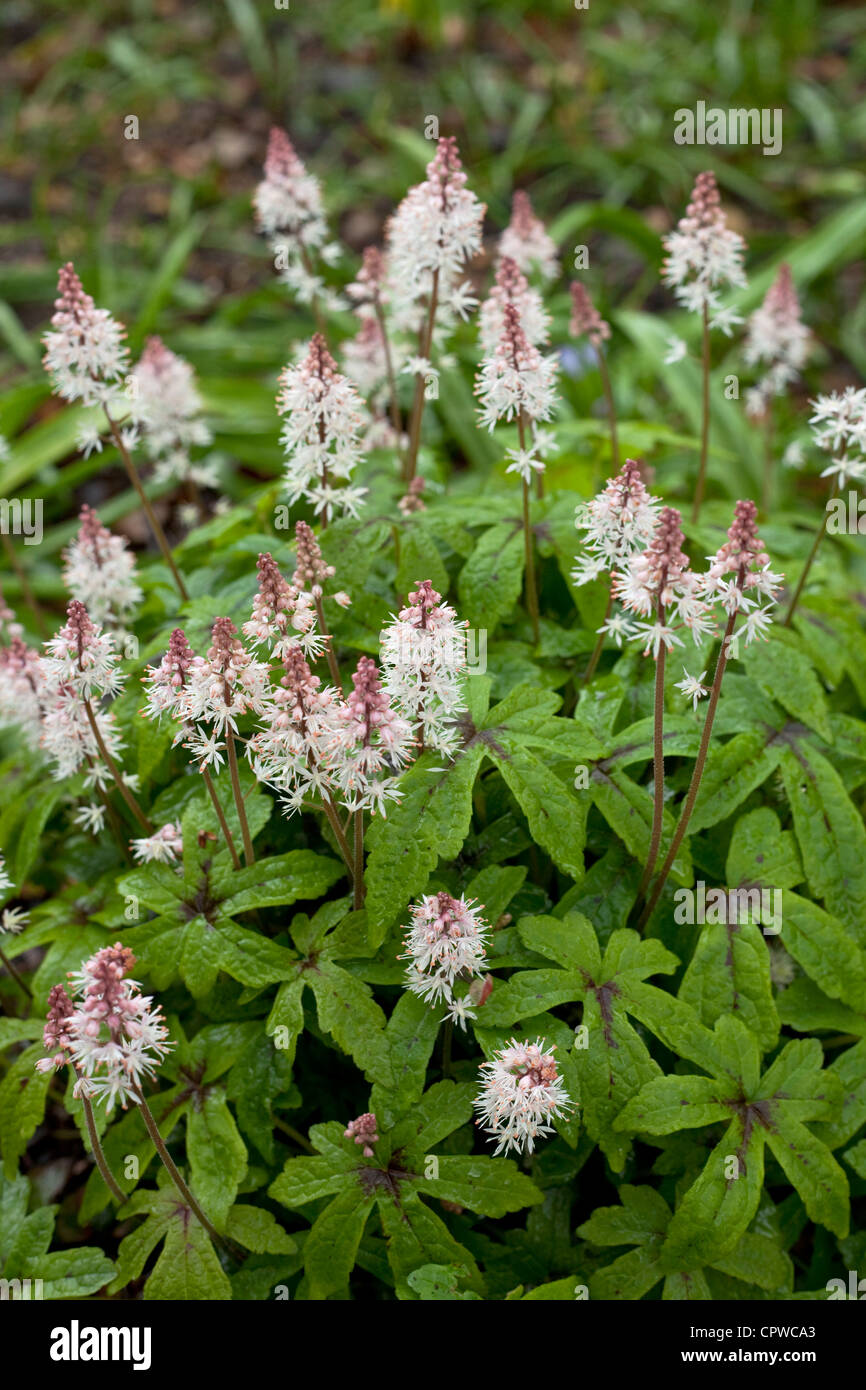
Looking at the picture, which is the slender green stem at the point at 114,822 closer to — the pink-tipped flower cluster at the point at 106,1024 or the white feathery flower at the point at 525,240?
the pink-tipped flower cluster at the point at 106,1024

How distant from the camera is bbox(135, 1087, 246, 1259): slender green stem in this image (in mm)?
2729

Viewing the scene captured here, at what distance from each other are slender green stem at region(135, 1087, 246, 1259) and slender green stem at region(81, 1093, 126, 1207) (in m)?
0.12

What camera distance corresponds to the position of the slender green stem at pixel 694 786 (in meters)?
2.76

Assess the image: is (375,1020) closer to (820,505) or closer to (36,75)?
(820,505)

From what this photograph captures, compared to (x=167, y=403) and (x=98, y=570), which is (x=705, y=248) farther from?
(x=98, y=570)

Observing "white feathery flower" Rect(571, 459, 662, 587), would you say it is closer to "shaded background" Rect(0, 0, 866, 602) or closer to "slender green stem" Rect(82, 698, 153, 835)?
"slender green stem" Rect(82, 698, 153, 835)

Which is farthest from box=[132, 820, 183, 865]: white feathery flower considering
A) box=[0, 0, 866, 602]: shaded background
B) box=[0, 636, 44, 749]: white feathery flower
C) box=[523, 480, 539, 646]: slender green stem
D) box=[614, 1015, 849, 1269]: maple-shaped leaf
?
box=[0, 0, 866, 602]: shaded background

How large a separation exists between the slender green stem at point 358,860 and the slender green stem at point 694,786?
0.78 meters

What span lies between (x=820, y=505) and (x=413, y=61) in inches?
219

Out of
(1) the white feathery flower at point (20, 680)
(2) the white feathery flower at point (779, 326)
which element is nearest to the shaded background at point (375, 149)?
(2) the white feathery flower at point (779, 326)

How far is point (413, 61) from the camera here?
373 inches

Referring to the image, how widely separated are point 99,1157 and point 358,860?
0.94m

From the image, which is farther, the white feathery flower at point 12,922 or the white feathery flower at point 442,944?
the white feathery flower at point 12,922
